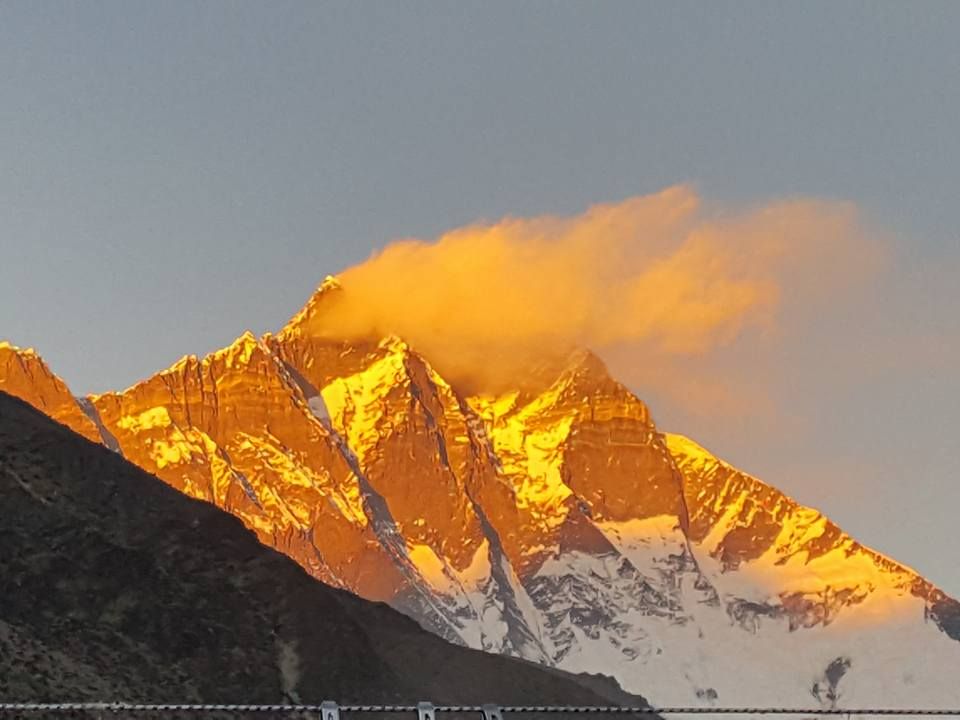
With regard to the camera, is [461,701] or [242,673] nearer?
[242,673]

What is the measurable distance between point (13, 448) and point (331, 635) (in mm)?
28058

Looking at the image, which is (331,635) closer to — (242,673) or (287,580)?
(287,580)

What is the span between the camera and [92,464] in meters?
132

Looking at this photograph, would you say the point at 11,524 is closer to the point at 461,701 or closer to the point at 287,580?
the point at 287,580

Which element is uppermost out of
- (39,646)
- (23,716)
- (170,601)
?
(170,601)

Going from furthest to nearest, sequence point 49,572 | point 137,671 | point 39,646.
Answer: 1. point 49,572
2. point 137,671
3. point 39,646

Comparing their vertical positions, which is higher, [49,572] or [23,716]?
[49,572]

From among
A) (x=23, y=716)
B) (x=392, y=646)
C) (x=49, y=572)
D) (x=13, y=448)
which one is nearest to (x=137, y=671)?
(x=49, y=572)

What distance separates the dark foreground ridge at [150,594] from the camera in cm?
10969

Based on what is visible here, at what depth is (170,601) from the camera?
120562 mm

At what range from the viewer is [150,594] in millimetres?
119875

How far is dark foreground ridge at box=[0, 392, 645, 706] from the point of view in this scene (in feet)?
360

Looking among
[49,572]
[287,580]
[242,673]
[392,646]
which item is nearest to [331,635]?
[287,580]

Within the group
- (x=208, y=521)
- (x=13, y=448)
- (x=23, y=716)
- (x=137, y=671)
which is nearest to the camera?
(x=23, y=716)
